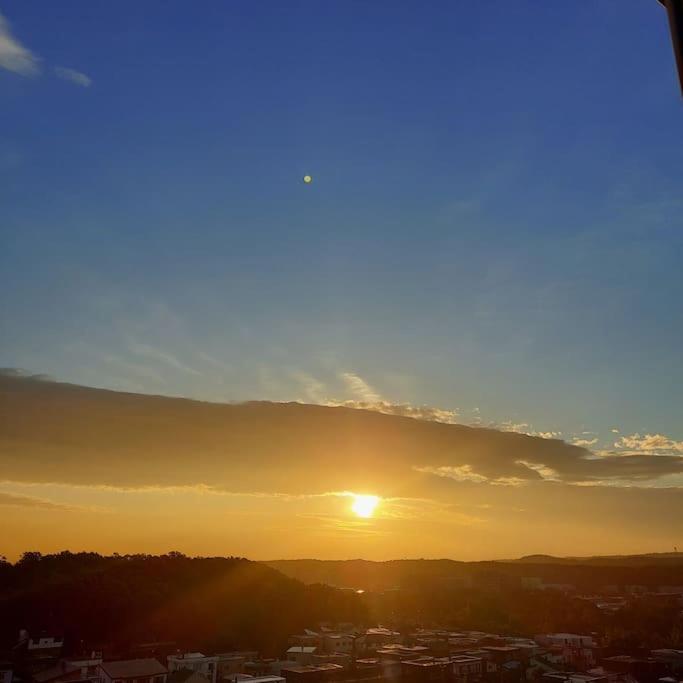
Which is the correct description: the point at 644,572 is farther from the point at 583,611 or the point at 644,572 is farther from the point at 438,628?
the point at 438,628

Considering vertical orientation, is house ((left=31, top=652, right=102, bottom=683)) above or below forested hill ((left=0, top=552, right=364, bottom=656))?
below

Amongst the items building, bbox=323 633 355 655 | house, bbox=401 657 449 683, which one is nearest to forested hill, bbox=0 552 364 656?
building, bbox=323 633 355 655

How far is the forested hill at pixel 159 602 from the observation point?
1388 inches

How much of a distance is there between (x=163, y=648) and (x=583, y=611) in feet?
115

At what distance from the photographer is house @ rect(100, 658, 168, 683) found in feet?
82.4

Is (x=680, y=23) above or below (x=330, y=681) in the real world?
above

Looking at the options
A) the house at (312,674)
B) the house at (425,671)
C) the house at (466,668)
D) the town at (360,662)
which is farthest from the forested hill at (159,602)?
the house at (466,668)

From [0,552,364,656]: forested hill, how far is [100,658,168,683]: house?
849 centimetres

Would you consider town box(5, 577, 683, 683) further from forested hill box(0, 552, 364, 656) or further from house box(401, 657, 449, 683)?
forested hill box(0, 552, 364, 656)

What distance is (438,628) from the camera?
4550cm

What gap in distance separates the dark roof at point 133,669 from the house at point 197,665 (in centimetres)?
88

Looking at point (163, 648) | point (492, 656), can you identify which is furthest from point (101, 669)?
point (492, 656)

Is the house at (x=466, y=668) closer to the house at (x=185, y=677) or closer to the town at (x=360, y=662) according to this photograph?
the town at (x=360, y=662)

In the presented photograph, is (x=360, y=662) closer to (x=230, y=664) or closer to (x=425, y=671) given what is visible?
(x=425, y=671)
